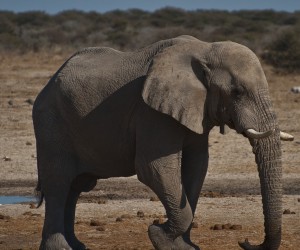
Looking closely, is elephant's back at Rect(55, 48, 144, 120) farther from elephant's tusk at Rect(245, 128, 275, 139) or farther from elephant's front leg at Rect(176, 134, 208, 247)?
elephant's tusk at Rect(245, 128, 275, 139)

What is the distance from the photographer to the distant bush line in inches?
1354

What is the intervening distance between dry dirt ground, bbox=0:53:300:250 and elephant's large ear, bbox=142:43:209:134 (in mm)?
1947

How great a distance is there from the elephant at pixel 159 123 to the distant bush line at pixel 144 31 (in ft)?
69.4

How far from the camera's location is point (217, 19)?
67.9m

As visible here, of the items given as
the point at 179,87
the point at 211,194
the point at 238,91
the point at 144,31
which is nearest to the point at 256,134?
the point at 238,91

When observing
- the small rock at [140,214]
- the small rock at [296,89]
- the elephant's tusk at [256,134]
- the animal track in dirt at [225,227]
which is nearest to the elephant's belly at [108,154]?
the elephant's tusk at [256,134]

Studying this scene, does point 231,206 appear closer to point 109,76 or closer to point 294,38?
point 109,76

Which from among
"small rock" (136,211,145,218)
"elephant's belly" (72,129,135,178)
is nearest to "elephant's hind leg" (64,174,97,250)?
"elephant's belly" (72,129,135,178)

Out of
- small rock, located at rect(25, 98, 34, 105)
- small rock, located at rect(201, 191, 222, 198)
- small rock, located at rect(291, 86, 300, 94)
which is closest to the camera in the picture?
small rock, located at rect(201, 191, 222, 198)

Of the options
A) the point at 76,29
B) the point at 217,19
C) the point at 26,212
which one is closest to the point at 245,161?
the point at 26,212

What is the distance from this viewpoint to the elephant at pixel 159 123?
8766 mm

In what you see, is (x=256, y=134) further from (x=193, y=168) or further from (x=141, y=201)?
(x=141, y=201)

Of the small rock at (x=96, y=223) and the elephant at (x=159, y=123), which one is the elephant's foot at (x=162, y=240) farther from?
the small rock at (x=96, y=223)

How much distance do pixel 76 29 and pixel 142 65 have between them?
1907 inches
